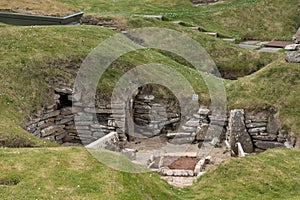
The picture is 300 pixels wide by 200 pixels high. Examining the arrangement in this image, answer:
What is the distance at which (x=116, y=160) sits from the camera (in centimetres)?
1438

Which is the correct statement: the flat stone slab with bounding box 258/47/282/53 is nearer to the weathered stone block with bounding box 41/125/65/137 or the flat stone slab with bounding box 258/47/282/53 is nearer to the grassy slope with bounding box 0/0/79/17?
the grassy slope with bounding box 0/0/79/17

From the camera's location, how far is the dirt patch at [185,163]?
1925cm

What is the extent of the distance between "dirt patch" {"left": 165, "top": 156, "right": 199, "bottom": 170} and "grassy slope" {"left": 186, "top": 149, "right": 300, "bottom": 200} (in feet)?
9.45

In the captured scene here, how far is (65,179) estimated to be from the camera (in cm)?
1289

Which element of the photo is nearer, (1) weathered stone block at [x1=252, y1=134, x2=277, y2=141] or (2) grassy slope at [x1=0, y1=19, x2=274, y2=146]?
(2) grassy slope at [x1=0, y1=19, x2=274, y2=146]

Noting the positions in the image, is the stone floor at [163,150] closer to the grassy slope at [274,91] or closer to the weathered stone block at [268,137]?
the weathered stone block at [268,137]

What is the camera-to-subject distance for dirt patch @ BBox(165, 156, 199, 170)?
19.2m

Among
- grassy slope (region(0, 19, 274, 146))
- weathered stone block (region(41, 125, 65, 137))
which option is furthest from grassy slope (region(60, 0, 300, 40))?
weathered stone block (region(41, 125, 65, 137))

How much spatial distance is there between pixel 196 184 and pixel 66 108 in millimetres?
8320

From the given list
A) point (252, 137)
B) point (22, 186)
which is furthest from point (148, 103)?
point (22, 186)

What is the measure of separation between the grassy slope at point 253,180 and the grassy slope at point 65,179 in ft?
4.62

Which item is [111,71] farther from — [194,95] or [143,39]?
[143,39]

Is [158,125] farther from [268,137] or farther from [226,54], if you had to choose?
[226,54]

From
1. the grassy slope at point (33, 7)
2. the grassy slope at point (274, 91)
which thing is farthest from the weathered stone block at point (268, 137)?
the grassy slope at point (33, 7)
